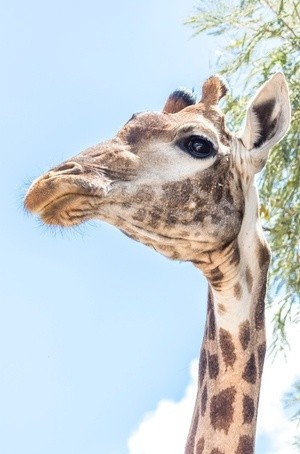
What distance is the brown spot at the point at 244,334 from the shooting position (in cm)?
418

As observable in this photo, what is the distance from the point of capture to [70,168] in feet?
12.8

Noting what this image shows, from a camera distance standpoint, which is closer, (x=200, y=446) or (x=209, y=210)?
(x=200, y=446)

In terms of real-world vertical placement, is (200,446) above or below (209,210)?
below

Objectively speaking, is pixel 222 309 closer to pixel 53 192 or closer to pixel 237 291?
pixel 237 291

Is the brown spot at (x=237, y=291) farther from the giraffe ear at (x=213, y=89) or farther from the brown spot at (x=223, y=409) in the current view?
the giraffe ear at (x=213, y=89)

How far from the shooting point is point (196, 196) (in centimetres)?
418

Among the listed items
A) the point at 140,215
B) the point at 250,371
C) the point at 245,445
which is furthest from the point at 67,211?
the point at 245,445

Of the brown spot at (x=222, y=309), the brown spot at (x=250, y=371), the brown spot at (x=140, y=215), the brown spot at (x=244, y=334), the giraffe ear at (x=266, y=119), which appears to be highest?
the giraffe ear at (x=266, y=119)

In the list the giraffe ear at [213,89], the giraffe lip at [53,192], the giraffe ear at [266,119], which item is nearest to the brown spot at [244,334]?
the giraffe ear at [266,119]

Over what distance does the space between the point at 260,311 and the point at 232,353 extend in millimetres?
216

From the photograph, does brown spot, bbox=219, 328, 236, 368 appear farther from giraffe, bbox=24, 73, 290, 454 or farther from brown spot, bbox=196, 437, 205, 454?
brown spot, bbox=196, 437, 205, 454

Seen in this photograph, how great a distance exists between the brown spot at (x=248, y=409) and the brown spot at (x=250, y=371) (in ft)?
0.22

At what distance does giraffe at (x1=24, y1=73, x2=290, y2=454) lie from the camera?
13.1 feet

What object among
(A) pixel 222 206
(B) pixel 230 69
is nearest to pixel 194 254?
(A) pixel 222 206
